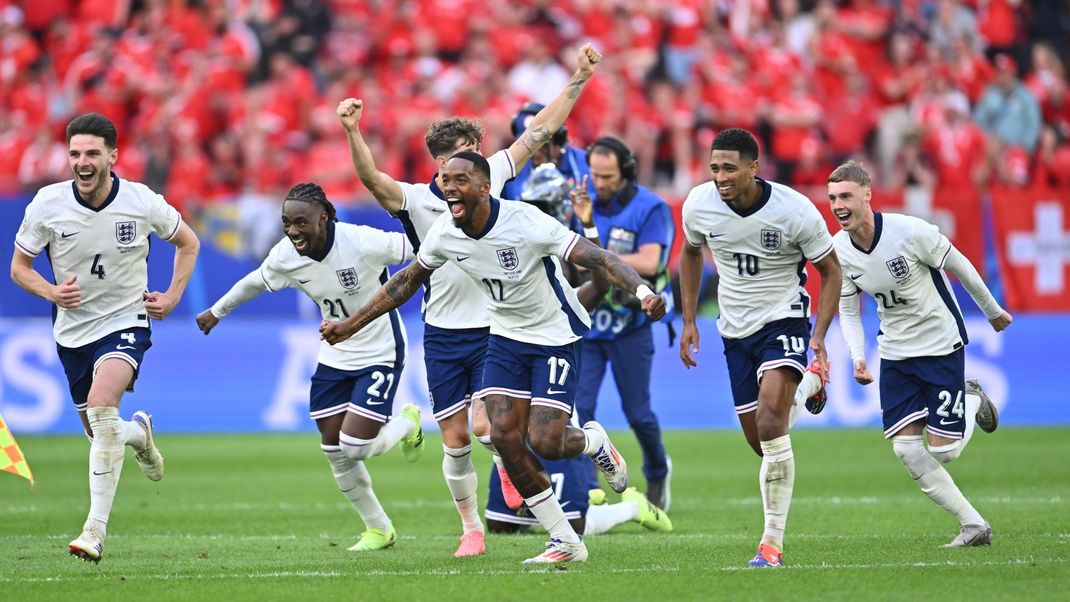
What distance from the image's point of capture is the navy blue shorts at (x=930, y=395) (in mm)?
10062

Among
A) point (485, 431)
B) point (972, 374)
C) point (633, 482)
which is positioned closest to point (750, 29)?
point (972, 374)

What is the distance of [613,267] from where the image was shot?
8789 mm

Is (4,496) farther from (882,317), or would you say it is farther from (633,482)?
(882,317)

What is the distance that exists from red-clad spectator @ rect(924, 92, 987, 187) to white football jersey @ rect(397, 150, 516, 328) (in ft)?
43.5

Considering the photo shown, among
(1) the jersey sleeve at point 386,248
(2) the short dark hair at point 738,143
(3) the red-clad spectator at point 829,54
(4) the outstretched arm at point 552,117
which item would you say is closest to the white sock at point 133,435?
(1) the jersey sleeve at point 386,248

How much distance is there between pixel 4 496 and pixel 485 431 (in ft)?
20.3

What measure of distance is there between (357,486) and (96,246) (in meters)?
2.32

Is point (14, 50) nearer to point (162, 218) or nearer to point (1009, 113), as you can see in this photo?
point (1009, 113)

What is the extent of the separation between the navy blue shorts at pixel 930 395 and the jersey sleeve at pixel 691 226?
1.63 metres

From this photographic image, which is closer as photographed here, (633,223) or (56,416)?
(633,223)

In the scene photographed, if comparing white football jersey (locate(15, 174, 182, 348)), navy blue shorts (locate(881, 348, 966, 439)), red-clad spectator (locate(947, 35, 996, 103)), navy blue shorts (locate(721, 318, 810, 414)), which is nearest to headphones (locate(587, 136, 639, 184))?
navy blue shorts (locate(721, 318, 810, 414))

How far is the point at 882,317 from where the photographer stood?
10289 millimetres

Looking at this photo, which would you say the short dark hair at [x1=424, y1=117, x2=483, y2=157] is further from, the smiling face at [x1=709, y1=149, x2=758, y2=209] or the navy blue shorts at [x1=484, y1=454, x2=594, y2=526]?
the navy blue shorts at [x1=484, y1=454, x2=594, y2=526]

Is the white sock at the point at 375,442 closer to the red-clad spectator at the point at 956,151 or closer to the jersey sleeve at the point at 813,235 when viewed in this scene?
the jersey sleeve at the point at 813,235
